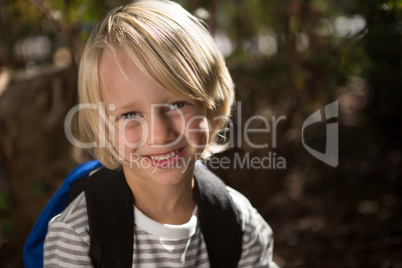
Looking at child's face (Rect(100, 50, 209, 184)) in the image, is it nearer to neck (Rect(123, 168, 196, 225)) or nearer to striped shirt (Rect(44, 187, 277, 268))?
neck (Rect(123, 168, 196, 225))

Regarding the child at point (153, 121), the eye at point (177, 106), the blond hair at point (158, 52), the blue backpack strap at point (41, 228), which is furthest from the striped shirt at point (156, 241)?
the eye at point (177, 106)

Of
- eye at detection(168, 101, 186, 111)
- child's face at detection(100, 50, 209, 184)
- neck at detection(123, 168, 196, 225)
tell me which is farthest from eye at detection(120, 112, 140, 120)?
neck at detection(123, 168, 196, 225)

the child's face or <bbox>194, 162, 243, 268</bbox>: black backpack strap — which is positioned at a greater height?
the child's face

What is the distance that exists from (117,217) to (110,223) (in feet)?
0.09

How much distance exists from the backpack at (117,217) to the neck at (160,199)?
4cm

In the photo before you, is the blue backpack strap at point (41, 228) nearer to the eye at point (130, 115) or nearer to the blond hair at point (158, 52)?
the blond hair at point (158, 52)

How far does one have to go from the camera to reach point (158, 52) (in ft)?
4.13

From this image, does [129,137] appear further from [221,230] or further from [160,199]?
[221,230]

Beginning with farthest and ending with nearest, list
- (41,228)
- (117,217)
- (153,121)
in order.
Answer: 1. (41,228)
2. (117,217)
3. (153,121)

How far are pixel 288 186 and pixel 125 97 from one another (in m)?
2.45

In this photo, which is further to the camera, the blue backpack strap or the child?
the blue backpack strap

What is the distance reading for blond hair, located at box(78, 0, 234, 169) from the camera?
125cm

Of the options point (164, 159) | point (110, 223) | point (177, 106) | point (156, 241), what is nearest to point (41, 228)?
point (110, 223)

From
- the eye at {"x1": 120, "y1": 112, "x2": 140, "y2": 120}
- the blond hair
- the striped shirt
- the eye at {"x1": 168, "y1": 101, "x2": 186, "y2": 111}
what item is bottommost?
the striped shirt
